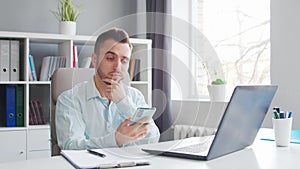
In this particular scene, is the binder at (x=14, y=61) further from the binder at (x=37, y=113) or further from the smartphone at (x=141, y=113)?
the smartphone at (x=141, y=113)

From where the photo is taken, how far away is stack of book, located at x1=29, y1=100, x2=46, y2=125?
9.08ft

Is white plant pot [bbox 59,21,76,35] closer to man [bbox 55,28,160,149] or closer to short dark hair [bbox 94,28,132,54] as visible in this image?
man [bbox 55,28,160,149]

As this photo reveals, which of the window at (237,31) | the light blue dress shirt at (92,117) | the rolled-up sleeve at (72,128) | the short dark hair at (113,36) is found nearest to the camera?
the short dark hair at (113,36)

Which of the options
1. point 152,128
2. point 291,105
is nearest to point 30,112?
point 291,105

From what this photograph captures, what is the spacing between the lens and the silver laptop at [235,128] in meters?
0.99

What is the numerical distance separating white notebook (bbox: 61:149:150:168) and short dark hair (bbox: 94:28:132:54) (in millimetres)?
273

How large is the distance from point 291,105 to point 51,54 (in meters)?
1.89

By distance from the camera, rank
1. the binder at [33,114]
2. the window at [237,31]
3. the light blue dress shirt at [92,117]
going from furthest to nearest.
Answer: the binder at [33,114]
the window at [237,31]
the light blue dress shirt at [92,117]

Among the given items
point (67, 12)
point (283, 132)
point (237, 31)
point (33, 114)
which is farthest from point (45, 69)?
point (283, 132)

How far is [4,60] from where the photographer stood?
2.66 m

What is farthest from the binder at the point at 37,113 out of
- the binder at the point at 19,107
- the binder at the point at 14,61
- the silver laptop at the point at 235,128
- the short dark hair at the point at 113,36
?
the short dark hair at the point at 113,36

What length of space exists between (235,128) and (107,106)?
0.36 metres

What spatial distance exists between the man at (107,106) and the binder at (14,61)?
1520mm

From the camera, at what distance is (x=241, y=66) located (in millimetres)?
2766
